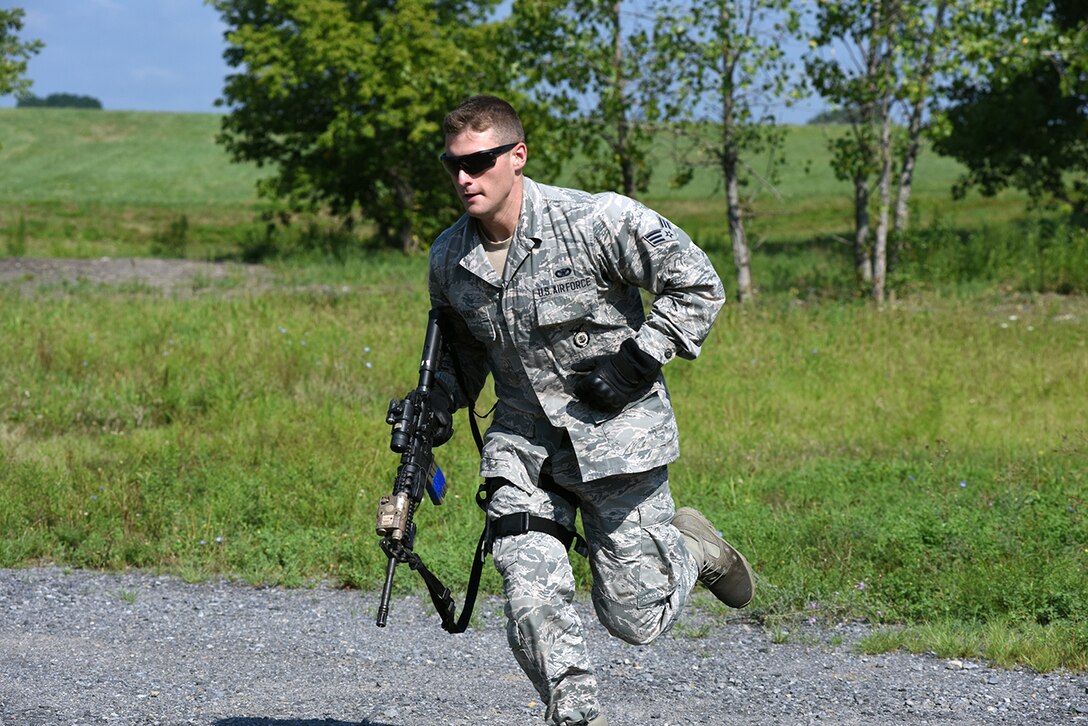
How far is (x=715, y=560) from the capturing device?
466cm

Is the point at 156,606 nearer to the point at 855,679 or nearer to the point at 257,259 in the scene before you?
the point at 855,679

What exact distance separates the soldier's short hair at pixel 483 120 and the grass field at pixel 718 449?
3.08m

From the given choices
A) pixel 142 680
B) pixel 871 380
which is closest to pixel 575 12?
pixel 871 380

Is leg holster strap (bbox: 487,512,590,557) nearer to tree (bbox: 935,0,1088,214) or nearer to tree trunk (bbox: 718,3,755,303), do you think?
tree trunk (bbox: 718,3,755,303)

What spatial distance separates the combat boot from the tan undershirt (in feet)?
3.89

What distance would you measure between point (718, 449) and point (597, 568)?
15.5 ft

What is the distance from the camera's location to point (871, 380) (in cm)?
1077

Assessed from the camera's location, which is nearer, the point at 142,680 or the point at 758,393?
the point at 142,680

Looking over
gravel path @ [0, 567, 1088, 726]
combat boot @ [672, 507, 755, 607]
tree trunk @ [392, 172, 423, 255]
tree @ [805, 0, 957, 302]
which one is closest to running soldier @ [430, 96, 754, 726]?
combat boot @ [672, 507, 755, 607]

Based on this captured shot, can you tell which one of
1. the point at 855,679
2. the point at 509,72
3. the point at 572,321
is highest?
the point at 509,72

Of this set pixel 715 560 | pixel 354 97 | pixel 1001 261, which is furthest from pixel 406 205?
A: pixel 715 560

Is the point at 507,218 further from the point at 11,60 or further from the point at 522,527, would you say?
the point at 11,60

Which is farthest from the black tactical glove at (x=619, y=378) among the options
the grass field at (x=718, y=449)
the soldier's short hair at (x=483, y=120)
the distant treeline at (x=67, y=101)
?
the distant treeline at (x=67, y=101)

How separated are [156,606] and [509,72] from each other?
35.5 feet
